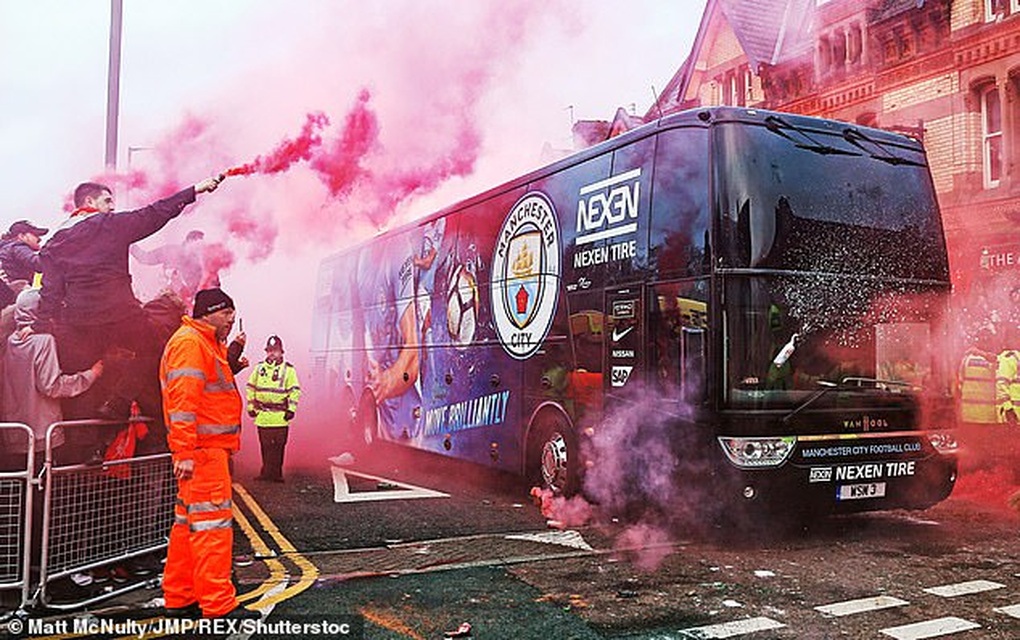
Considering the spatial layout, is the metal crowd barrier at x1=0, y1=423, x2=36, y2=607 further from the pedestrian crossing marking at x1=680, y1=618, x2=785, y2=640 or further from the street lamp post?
the street lamp post

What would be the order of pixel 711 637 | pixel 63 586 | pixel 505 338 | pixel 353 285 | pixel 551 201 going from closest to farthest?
pixel 711 637 < pixel 63 586 < pixel 551 201 < pixel 505 338 < pixel 353 285

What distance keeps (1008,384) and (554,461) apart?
6319 millimetres

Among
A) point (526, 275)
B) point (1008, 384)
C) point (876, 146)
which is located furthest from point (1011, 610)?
point (1008, 384)

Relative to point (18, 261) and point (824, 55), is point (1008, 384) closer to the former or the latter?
point (18, 261)

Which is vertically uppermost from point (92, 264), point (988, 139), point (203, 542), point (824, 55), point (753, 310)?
point (824, 55)

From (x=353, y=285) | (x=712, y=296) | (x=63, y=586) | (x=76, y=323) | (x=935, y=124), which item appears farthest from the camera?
(x=935, y=124)

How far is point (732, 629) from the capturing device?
5047 millimetres

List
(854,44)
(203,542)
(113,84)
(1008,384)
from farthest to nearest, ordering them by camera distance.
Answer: (854,44)
(1008,384)
(113,84)
(203,542)

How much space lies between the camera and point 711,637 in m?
4.90

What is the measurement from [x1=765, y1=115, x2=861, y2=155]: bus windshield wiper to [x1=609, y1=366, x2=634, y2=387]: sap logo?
222 centimetres

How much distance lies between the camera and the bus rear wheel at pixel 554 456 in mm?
8508

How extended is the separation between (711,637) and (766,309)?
2.87 m

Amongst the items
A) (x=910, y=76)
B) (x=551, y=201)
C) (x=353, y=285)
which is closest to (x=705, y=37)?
(x=910, y=76)

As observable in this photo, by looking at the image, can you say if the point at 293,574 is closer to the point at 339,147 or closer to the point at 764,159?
the point at 764,159
